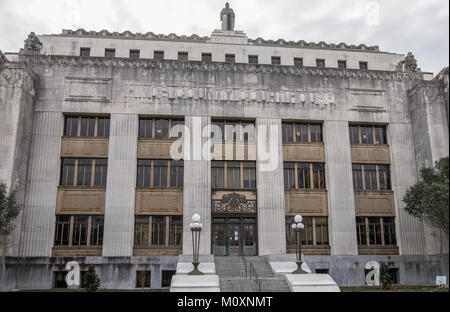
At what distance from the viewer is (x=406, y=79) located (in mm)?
34875

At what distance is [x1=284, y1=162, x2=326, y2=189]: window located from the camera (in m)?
32.4

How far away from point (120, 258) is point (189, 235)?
4781mm

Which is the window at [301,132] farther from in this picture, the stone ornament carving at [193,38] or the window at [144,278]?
the window at [144,278]

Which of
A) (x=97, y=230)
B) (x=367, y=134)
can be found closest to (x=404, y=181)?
(x=367, y=134)

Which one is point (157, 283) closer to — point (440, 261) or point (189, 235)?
point (189, 235)

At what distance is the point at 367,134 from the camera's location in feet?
112

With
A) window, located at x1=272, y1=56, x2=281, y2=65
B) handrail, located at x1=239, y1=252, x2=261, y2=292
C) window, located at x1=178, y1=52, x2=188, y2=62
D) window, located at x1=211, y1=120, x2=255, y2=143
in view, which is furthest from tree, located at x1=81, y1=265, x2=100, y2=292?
window, located at x1=272, y1=56, x2=281, y2=65

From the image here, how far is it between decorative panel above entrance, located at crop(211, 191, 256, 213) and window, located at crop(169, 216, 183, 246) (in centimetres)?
253

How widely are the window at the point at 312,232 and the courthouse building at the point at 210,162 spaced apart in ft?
0.25

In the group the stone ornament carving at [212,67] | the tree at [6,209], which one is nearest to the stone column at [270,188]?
the stone ornament carving at [212,67]

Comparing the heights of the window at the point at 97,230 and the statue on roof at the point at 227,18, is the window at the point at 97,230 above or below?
below

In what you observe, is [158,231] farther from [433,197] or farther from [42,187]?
[433,197]

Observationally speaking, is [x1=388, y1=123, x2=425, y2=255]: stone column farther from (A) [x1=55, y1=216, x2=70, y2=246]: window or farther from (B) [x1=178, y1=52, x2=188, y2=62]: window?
(A) [x1=55, y1=216, x2=70, y2=246]: window

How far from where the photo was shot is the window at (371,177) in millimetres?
32969
